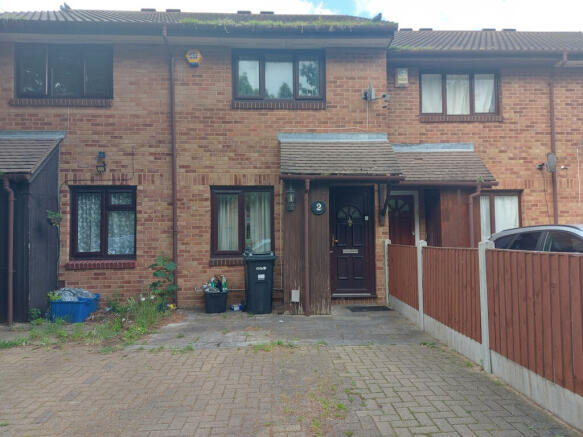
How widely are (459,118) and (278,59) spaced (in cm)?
440

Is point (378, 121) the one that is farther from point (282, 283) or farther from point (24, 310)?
point (24, 310)

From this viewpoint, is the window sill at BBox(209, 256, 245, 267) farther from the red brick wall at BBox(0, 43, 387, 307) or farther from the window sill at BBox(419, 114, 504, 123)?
the window sill at BBox(419, 114, 504, 123)

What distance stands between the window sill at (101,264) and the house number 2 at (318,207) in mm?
3801

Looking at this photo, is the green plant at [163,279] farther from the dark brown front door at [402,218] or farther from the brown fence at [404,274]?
the dark brown front door at [402,218]

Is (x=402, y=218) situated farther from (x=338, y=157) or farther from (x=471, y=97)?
(x=471, y=97)

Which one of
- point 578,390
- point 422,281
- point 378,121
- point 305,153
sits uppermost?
point 378,121

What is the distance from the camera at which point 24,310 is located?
21.8ft

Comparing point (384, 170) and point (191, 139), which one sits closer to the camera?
point (384, 170)

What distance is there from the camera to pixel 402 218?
919 centimetres

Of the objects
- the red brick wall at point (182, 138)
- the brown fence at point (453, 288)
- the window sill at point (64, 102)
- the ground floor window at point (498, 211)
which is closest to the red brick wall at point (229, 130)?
the red brick wall at point (182, 138)

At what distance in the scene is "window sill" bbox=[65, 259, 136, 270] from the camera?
762cm

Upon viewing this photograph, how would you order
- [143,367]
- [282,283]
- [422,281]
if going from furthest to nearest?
[282,283] → [422,281] → [143,367]

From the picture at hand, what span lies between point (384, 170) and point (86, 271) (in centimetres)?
616

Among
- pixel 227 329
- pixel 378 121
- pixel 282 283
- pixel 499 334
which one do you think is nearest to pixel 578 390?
pixel 499 334
